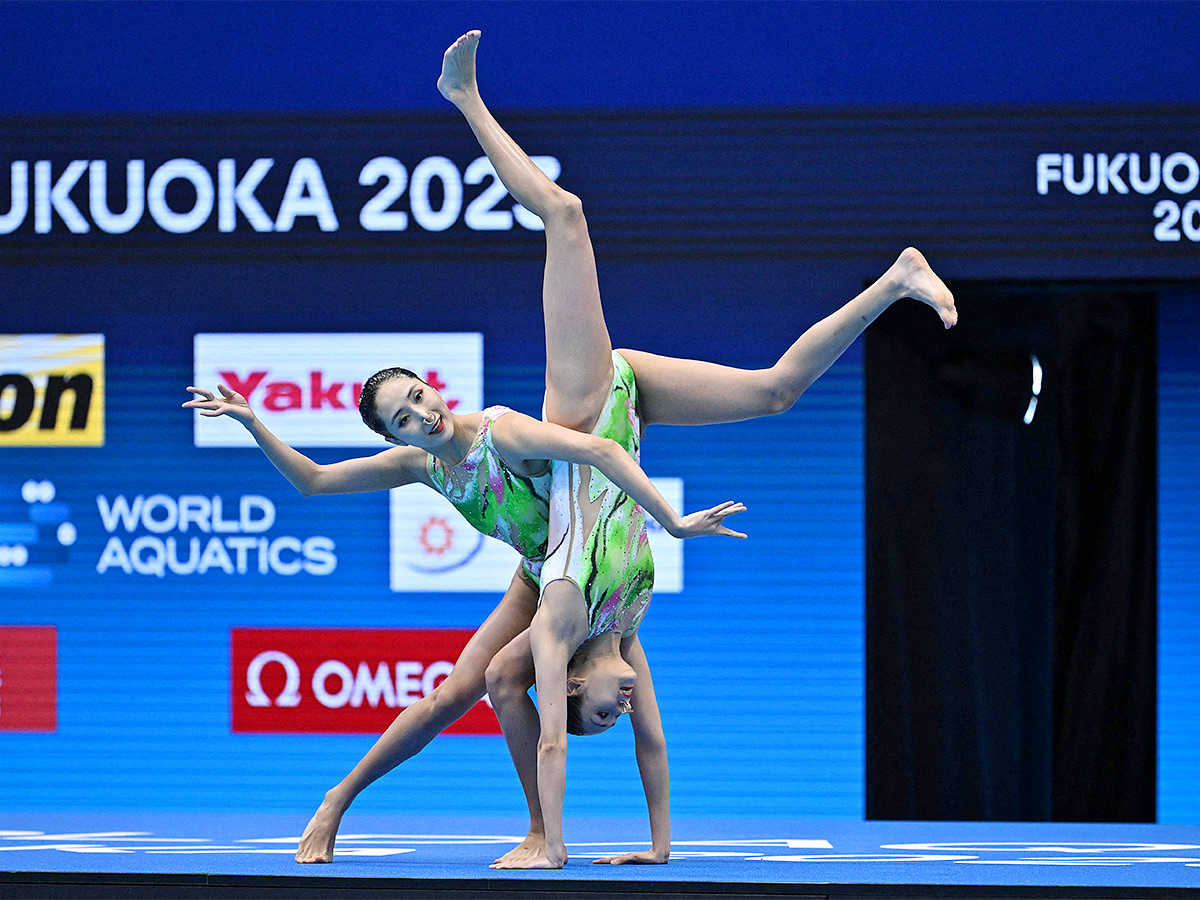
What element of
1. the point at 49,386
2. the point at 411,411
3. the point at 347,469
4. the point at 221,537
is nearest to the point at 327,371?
the point at 221,537

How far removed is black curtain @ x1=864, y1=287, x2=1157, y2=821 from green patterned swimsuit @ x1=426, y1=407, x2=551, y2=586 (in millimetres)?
2721

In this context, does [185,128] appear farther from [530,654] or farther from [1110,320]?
[1110,320]

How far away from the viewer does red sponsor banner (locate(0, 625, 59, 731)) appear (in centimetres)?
659

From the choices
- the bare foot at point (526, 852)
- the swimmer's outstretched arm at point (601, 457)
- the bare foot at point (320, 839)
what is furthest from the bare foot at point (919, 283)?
the bare foot at point (320, 839)

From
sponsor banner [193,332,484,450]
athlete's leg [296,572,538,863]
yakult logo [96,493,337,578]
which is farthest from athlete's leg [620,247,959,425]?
yakult logo [96,493,337,578]

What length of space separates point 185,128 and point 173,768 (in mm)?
2954

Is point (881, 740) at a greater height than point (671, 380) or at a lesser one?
lesser

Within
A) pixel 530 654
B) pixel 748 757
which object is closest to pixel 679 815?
pixel 748 757

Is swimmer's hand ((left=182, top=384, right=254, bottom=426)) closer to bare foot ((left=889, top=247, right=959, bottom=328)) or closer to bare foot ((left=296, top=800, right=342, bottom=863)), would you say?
bare foot ((left=296, top=800, right=342, bottom=863))

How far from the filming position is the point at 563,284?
153 inches

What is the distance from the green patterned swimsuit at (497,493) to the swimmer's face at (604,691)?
15.2 inches

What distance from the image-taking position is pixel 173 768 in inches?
258

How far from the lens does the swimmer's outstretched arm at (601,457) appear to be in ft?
11.7

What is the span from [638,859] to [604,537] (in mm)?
903
